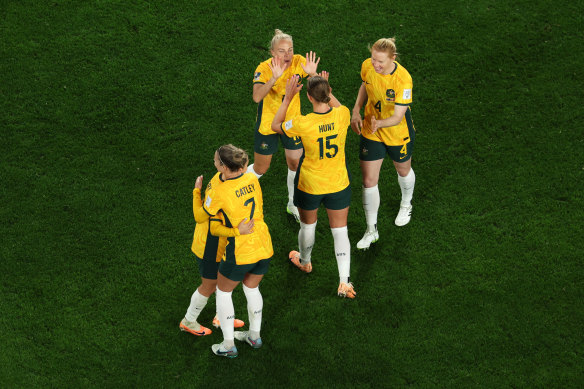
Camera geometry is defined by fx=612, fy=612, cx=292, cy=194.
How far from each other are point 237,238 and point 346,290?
1.62 m

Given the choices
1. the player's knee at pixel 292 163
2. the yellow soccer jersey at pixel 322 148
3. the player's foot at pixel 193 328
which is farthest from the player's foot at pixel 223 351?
the player's knee at pixel 292 163

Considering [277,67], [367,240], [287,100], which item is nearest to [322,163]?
[287,100]

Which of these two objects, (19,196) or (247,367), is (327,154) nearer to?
(247,367)

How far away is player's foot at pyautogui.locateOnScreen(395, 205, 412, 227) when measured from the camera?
23.6 feet

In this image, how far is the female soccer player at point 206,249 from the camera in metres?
5.18

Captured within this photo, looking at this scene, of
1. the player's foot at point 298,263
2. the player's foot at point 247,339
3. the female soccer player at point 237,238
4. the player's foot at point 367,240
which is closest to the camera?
the female soccer player at point 237,238

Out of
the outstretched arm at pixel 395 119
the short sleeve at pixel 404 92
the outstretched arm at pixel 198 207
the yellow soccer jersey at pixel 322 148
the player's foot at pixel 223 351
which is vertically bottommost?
the player's foot at pixel 223 351

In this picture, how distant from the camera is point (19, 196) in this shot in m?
7.52

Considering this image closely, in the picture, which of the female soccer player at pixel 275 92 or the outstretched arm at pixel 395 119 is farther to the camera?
the female soccer player at pixel 275 92

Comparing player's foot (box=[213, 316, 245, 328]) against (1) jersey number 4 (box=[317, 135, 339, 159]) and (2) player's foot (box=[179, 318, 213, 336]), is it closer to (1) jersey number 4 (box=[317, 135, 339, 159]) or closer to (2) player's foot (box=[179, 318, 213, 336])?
(2) player's foot (box=[179, 318, 213, 336])

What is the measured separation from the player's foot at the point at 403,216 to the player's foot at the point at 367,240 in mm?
358

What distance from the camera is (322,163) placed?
225 inches

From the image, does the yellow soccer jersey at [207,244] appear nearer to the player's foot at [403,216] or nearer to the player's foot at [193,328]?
the player's foot at [193,328]

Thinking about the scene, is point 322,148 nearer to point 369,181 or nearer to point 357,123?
point 357,123
